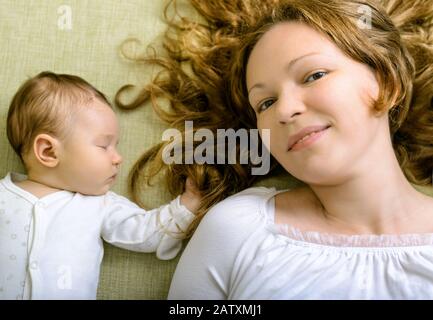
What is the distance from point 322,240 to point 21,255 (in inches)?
26.5

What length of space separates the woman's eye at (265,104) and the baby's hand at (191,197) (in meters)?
0.27

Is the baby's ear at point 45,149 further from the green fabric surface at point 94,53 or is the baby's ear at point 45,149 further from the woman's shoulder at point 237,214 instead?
the woman's shoulder at point 237,214

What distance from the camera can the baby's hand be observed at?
1.30 m

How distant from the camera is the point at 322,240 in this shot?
1.13 m

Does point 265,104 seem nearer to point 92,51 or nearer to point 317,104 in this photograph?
point 317,104

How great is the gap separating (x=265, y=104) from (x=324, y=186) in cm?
23

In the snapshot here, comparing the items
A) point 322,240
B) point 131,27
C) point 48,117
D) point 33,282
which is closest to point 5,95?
point 48,117

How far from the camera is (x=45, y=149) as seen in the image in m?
1.25

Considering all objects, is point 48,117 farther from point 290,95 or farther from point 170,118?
point 290,95

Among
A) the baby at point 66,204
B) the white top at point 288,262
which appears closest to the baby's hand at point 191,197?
the baby at point 66,204

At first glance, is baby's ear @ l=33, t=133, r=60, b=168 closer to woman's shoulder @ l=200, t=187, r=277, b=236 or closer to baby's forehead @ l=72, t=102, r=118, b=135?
baby's forehead @ l=72, t=102, r=118, b=135

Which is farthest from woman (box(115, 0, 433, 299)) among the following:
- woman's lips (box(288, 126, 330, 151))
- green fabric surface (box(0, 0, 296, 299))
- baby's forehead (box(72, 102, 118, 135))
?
baby's forehead (box(72, 102, 118, 135))

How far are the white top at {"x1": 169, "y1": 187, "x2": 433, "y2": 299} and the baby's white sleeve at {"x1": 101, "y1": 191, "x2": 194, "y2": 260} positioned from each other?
0.09 metres

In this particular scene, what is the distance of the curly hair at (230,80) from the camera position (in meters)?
1.23
